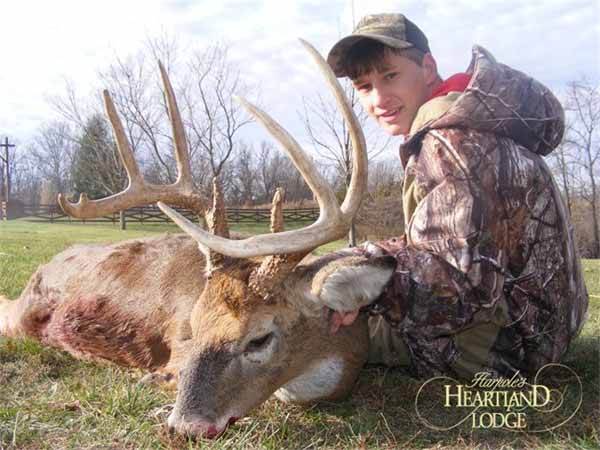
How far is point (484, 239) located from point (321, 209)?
2.63 feet

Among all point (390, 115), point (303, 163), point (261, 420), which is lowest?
point (261, 420)

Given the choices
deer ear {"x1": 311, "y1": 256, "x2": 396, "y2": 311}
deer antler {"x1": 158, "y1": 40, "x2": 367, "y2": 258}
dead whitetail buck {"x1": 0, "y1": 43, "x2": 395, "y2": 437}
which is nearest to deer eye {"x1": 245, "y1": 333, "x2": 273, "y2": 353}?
dead whitetail buck {"x1": 0, "y1": 43, "x2": 395, "y2": 437}

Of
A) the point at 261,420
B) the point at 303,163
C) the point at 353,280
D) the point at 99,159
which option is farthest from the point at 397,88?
the point at 99,159

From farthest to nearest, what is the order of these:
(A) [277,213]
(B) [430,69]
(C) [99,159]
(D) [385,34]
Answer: (C) [99,159] < (B) [430,69] < (D) [385,34] < (A) [277,213]

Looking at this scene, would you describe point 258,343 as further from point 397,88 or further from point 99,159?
point 99,159

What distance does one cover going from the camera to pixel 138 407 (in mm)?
3154

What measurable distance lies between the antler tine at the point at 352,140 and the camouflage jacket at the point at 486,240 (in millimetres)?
328

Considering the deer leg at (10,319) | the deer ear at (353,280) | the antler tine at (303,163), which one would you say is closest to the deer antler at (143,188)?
the antler tine at (303,163)

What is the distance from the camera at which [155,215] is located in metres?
25.7

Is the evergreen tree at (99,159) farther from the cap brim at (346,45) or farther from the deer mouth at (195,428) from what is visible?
the deer mouth at (195,428)

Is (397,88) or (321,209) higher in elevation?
(397,88)

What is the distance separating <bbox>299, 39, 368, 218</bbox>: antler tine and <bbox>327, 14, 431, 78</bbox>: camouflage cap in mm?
853

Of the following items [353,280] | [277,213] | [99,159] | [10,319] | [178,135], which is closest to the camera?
[353,280]

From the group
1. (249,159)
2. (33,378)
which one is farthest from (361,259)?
(249,159)
